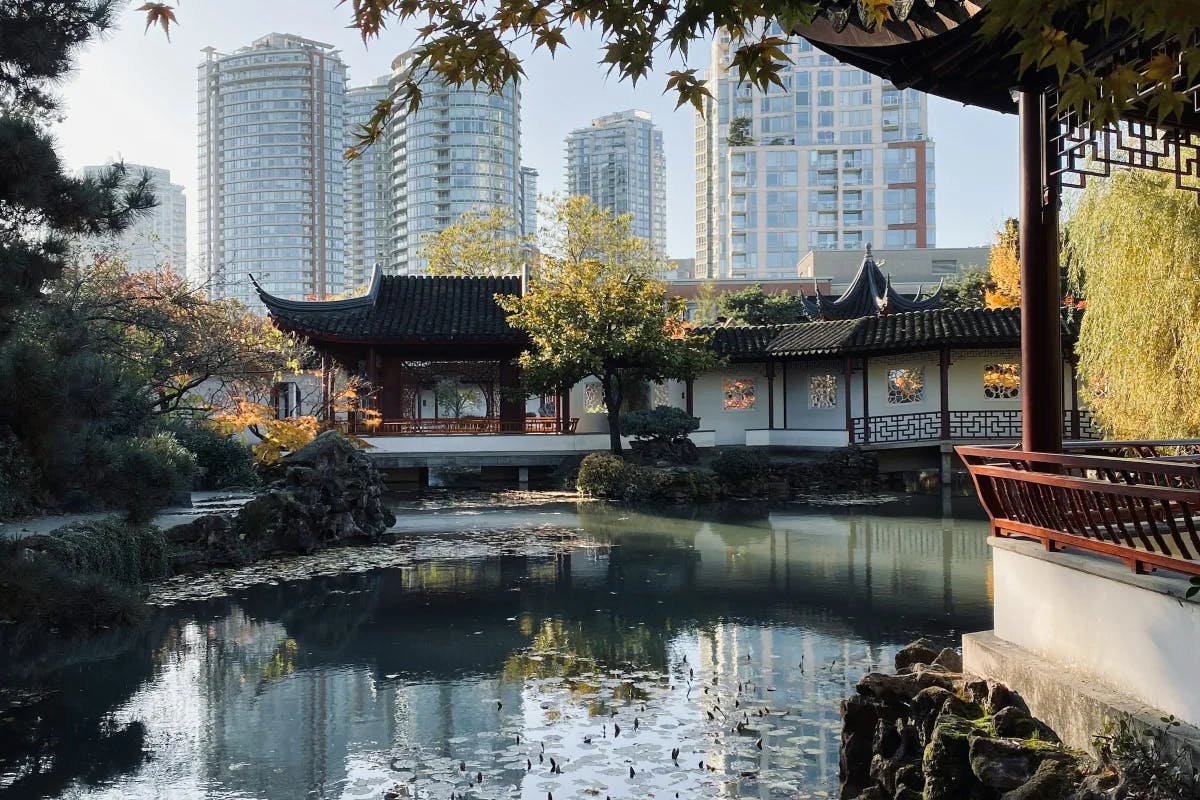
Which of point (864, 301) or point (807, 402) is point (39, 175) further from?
point (864, 301)

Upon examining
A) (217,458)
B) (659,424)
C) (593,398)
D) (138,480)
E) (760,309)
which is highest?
(760,309)

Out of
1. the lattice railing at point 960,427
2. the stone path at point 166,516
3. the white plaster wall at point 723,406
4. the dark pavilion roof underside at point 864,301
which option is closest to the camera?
the stone path at point 166,516

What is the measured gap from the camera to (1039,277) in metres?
5.00

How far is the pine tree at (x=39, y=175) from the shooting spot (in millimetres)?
4508

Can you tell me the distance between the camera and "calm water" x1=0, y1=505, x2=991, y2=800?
15.5 ft

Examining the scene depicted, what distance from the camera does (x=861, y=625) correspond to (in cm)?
779

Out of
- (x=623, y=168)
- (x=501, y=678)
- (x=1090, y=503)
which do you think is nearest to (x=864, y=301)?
(x=501, y=678)

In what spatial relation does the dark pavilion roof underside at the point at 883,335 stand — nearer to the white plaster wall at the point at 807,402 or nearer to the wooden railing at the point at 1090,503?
the white plaster wall at the point at 807,402

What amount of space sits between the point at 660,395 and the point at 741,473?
5.15m

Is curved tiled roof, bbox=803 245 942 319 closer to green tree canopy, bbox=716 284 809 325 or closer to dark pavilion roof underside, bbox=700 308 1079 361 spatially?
dark pavilion roof underside, bbox=700 308 1079 361

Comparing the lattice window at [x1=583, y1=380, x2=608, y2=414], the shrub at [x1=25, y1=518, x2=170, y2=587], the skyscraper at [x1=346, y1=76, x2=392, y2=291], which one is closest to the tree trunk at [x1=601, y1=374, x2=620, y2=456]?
the lattice window at [x1=583, y1=380, x2=608, y2=414]

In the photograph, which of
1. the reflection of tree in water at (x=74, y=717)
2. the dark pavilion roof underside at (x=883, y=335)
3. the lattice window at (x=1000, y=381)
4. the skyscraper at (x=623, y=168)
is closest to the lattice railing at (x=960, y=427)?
the lattice window at (x=1000, y=381)

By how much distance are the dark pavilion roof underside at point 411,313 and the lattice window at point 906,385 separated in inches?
312

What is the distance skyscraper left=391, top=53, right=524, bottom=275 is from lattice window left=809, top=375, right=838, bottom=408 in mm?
32191
